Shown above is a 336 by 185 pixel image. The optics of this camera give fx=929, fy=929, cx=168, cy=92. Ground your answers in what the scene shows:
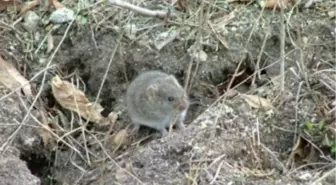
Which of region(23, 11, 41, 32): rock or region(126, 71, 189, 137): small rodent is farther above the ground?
region(23, 11, 41, 32): rock

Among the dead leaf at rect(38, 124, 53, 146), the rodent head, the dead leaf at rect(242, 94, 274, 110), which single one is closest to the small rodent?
the rodent head

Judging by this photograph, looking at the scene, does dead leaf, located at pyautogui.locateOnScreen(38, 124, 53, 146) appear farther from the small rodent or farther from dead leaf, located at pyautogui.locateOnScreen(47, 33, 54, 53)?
dead leaf, located at pyautogui.locateOnScreen(47, 33, 54, 53)

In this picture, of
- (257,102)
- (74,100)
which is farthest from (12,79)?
(257,102)

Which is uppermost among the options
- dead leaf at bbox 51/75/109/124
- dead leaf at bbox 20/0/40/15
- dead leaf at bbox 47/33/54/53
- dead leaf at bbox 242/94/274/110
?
dead leaf at bbox 20/0/40/15

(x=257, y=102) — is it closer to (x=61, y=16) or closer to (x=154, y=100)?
(x=154, y=100)

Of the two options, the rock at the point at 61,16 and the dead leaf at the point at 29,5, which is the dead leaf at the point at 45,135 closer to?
the rock at the point at 61,16

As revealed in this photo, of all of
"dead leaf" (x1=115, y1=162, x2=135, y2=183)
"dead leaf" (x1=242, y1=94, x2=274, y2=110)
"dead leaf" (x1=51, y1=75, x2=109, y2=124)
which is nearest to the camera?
"dead leaf" (x1=115, y1=162, x2=135, y2=183)

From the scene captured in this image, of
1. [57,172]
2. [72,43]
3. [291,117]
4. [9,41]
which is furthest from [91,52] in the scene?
[291,117]
